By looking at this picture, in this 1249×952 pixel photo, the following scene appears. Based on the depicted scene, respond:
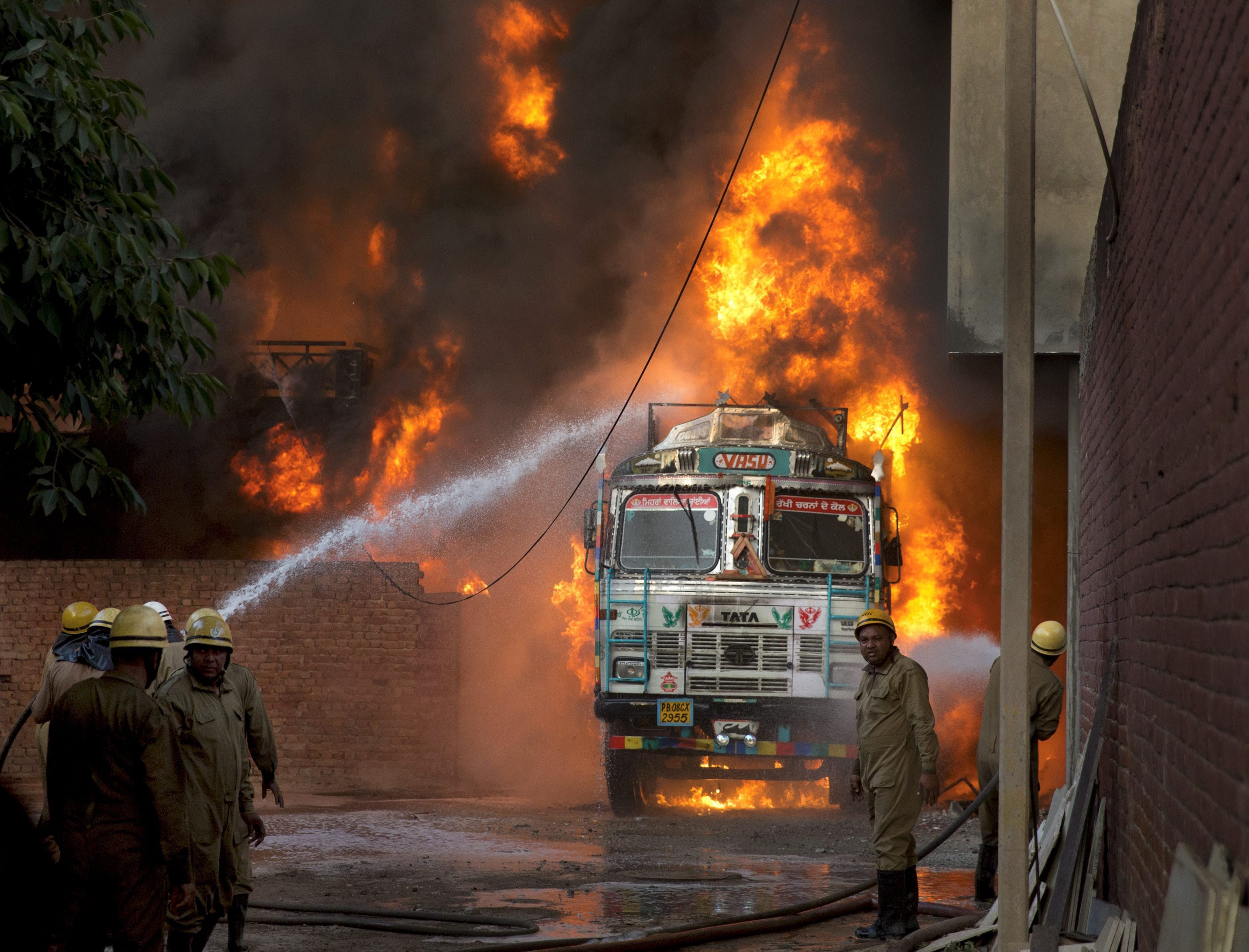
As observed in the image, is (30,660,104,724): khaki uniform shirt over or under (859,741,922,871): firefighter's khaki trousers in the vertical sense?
over

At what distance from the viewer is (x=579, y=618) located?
62.6 feet

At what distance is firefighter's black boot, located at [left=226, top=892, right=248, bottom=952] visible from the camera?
6.57 meters

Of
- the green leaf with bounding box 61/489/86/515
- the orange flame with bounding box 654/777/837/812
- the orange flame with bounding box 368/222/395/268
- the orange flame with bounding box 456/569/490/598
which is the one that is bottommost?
the orange flame with bounding box 654/777/837/812

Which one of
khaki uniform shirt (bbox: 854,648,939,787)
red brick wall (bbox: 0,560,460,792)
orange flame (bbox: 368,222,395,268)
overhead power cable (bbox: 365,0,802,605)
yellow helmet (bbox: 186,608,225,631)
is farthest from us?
orange flame (bbox: 368,222,395,268)

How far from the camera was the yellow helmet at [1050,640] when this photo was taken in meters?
8.45

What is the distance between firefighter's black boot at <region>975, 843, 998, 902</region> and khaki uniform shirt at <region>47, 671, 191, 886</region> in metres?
5.16

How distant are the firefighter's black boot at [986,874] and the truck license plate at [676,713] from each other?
14.1 ft

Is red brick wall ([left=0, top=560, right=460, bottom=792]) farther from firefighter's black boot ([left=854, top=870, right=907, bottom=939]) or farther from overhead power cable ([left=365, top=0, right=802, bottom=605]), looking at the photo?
firefighter's black boot ([left=854, top=870, right=907, bottom=939])

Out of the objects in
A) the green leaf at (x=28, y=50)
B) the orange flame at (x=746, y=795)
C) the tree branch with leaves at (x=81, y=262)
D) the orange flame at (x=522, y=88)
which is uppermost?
the orange flame at (x=522, y=88)

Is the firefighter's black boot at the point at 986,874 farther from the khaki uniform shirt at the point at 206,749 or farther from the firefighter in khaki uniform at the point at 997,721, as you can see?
the khaki uniform shirt at the point at 206,749

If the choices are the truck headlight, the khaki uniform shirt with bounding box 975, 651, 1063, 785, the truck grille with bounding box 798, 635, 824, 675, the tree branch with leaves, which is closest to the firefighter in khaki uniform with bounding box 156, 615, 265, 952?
the tree branch with leaves

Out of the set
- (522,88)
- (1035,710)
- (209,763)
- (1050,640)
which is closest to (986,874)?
(1035,710)

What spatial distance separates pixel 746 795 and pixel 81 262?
10393mm

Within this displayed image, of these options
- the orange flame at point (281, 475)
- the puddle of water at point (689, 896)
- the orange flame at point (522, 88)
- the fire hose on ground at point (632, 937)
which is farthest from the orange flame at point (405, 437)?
the fire hose on ground at point (632, 937)
